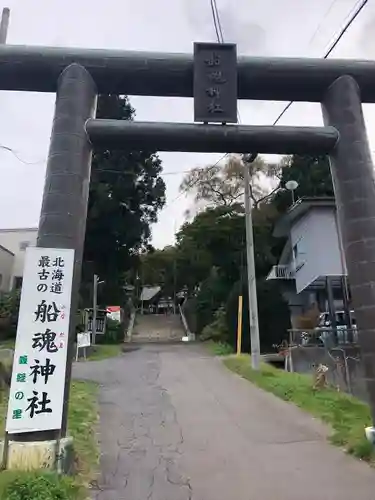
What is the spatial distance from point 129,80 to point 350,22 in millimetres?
3258

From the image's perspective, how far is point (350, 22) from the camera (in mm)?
6340

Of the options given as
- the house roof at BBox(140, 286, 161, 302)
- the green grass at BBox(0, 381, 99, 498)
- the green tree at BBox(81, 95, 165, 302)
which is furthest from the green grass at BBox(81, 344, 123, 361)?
the house roof at BBox(140, 286, 161, 302)

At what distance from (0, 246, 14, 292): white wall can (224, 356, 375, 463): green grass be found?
26.0 meters

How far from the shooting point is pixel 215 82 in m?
5.94

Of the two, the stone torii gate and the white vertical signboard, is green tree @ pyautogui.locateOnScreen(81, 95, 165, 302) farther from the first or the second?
the white vertical signboard

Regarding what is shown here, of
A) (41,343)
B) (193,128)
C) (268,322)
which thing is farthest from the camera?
(268,322)

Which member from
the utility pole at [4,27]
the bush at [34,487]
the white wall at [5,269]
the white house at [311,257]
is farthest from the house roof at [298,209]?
the white wall at [5,269]

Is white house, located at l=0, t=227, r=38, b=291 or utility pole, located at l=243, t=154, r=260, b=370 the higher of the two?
white house, located at l=0, t=227, r=38, b=291

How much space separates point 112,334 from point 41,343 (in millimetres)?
25622

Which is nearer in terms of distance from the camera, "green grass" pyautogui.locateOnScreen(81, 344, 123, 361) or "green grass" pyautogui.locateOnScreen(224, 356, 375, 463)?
"green grass" pyautogui.locateOnScreen(224, 356, 375, 463)

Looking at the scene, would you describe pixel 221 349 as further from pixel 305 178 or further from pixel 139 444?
pixel 139 444

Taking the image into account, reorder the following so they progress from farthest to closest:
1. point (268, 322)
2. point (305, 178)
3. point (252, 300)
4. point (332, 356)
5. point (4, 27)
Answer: point (305, 178) < point (268, 322) < point (252, 300) < point (332, 356) < point (4, 27)

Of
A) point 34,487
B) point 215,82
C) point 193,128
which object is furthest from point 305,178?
point 34,487

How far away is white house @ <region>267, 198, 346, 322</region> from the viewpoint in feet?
67.9
